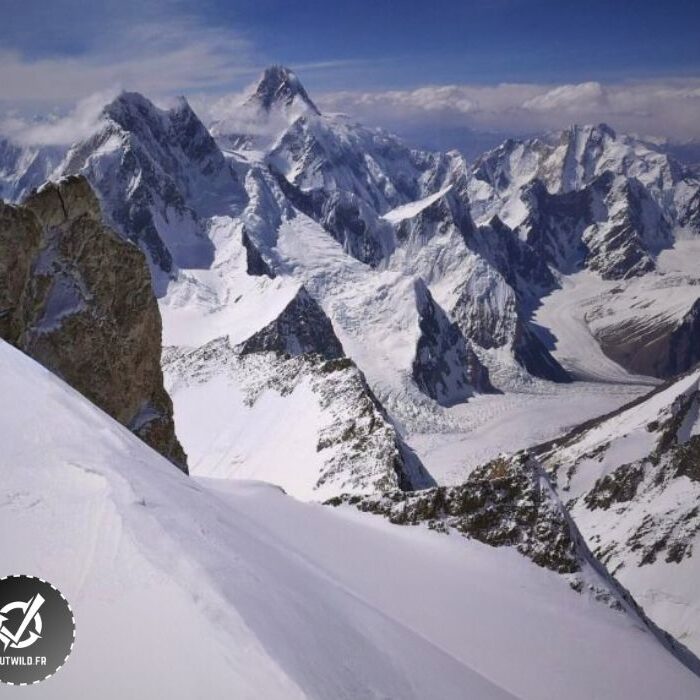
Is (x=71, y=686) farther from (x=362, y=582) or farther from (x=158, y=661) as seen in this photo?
(x=362, y=582)

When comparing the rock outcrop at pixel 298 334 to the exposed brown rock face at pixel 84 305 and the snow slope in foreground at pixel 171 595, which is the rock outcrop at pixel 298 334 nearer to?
the exposed brown rock face at pixel 84 305

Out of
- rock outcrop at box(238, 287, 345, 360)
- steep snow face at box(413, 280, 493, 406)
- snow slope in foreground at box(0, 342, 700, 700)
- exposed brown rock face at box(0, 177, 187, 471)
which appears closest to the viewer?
snow slope in foreground at box(0, 342, 700, 700)

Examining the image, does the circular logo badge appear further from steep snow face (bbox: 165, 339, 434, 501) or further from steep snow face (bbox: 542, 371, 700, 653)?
steep snow face (bbox: 542, 371, 700, 653)

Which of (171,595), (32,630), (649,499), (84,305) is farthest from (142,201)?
(32,630)

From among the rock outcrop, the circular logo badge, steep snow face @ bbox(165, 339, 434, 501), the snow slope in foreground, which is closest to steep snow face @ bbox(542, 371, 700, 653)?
steep snow face @ bbox(165, 339, 434, 501)

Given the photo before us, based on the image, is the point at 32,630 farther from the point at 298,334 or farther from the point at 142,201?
the point at 142,201
